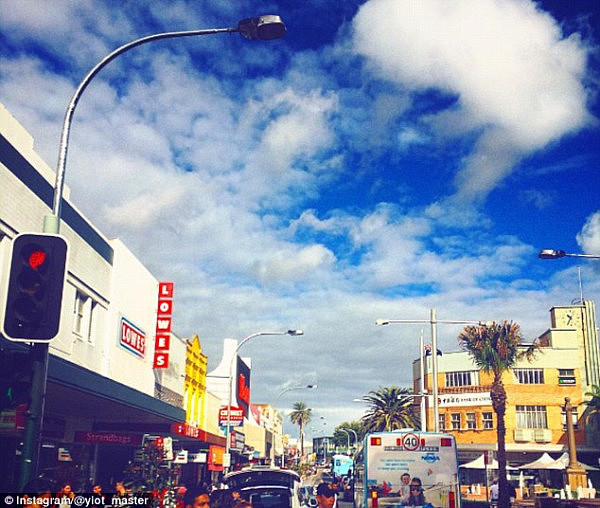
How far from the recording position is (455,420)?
2677 inches

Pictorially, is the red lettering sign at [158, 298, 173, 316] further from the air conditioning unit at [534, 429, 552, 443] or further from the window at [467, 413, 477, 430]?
the air conditioning unit at [534, 429, 552, 443]

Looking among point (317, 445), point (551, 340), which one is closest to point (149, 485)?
point (551, 340)

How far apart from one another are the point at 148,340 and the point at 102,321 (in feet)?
21.7

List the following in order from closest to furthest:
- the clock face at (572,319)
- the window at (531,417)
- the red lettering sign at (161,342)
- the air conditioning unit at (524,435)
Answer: the red lettering sign at (161,342)
the air conditioning unit at (524,435)
the window at (531,417)
the clock face at (572,319)

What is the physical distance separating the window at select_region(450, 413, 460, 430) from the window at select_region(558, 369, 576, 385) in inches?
374

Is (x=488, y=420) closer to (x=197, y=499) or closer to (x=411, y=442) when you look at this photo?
(x=411, y=442)

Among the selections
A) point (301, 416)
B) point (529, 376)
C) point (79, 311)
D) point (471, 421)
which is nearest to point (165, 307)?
point (79, 311)

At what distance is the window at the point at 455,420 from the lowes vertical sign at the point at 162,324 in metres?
41.4

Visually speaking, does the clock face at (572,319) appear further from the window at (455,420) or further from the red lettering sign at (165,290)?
the red lettering sign at (165,290)

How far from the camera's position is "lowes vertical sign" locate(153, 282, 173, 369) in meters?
33.0

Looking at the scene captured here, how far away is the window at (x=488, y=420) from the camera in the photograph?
6569 centimetres

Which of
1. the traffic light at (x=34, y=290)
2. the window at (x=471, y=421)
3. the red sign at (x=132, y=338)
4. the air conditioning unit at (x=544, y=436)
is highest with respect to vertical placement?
the red sign at (x=132, y=338)

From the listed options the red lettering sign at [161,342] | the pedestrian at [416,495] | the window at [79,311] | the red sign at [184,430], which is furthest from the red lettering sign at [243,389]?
the pedestrian at [416,495]

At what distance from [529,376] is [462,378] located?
595 cm
